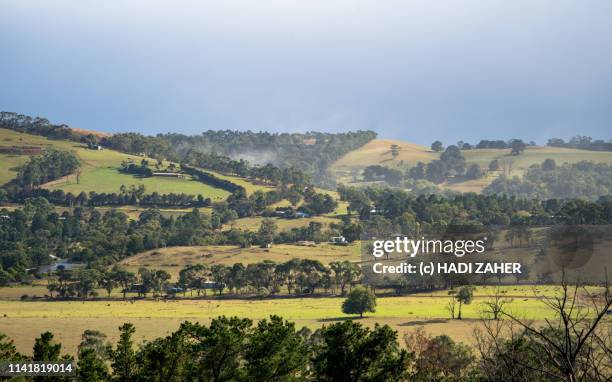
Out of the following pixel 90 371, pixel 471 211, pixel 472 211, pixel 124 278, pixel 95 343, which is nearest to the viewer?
pixel 90 371

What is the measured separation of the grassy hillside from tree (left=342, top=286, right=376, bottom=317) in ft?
288

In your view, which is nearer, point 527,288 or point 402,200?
point 527,288

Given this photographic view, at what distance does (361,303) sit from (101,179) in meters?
106

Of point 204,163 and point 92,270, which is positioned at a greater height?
point 204,163

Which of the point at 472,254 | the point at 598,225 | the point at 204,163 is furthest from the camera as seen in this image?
the point at 204,163

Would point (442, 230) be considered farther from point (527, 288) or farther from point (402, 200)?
point (402, 200)

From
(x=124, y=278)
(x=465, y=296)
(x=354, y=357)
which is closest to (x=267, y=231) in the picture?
(x=124, y=278)

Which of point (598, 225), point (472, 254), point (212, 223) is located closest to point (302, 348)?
point (472, 254)

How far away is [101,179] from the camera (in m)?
160

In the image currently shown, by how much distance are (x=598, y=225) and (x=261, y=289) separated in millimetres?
49716

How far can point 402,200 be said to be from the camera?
15100 centimetres

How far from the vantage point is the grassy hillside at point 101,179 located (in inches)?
6137

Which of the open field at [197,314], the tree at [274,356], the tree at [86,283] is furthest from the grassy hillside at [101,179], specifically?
the tree at [274,356]

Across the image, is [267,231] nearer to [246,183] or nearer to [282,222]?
[282,222]
